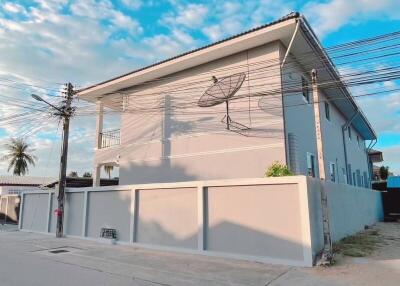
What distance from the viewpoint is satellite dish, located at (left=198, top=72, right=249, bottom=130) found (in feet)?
40.3

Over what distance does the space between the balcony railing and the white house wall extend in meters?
0.47

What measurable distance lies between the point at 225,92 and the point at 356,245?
646 cm

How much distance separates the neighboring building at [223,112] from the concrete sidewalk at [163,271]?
4336 mm

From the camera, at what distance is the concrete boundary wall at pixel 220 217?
8164mm

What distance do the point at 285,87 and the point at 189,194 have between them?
5.18 meters

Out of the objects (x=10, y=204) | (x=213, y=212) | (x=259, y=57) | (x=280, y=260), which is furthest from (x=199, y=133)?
(x=10, y=204)

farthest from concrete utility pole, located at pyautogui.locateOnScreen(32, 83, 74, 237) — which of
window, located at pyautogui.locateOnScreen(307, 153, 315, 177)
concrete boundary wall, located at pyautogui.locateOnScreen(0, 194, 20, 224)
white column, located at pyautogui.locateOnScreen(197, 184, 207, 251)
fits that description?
window, located at pyautogui.locateOnScreen(307, 153, 315, 177)

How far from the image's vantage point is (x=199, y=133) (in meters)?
13.7

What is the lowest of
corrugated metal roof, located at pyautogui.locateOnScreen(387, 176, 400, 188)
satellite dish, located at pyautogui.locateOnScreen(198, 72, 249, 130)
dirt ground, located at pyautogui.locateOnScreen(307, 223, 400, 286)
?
dirt ground, located at pyautogui.locateOnScreen(307, 223, 400, 286)

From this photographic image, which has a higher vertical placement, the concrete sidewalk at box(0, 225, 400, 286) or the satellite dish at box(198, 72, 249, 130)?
the satellite dish at box(198, 72, 249, 130)

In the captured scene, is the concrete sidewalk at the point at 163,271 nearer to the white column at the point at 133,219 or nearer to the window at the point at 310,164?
the white column at the point at 133,219

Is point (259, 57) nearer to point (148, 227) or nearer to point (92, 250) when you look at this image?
point (148, 227)

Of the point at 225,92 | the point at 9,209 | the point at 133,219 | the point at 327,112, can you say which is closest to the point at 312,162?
the point at 327,112

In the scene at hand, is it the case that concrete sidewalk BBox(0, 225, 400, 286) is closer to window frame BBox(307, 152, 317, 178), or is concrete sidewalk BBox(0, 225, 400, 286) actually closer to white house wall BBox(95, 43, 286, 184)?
white house wall BBox(95, 43, 286, 184)
